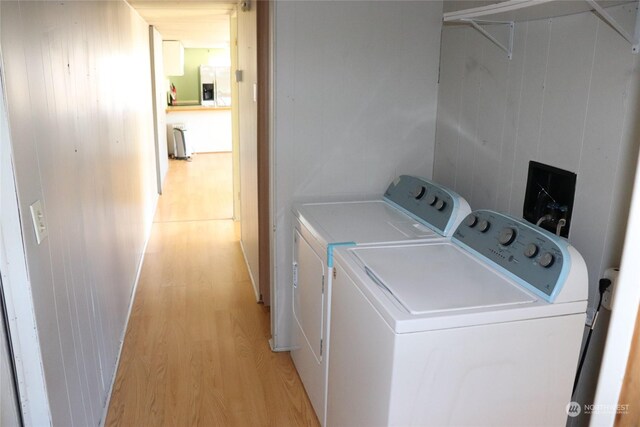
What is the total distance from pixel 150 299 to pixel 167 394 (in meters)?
1.14

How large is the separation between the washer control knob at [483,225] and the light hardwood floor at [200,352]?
1129 millimetres

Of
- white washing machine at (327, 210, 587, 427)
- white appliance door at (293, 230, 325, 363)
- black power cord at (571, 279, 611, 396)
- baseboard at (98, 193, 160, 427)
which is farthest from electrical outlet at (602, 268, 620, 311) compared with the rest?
baseboard at (98, 193, 160, 427)

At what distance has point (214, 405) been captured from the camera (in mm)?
2387

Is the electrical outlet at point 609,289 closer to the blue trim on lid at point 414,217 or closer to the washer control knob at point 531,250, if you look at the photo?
the washer control knob at point 531,250

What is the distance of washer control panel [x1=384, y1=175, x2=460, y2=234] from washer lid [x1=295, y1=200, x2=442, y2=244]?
0.13 ft

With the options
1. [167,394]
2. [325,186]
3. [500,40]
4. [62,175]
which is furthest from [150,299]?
[500,40]

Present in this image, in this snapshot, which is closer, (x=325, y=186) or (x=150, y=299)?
(x=325, y=186)

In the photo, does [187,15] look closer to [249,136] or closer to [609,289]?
[249,136]

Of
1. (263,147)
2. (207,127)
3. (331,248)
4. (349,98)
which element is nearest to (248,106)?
(263,147)

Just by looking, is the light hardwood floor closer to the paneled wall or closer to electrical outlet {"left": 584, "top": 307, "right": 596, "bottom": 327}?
the paneled wall

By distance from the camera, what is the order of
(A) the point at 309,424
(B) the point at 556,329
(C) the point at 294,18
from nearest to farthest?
(B) the point at 556,329 → (A) the point at 309,424 → (C) the point at 294,18

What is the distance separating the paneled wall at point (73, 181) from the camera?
4.65 feet

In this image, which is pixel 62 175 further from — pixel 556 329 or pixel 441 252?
pixel 556 329

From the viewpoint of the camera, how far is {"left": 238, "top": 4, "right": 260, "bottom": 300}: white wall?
130 inches
